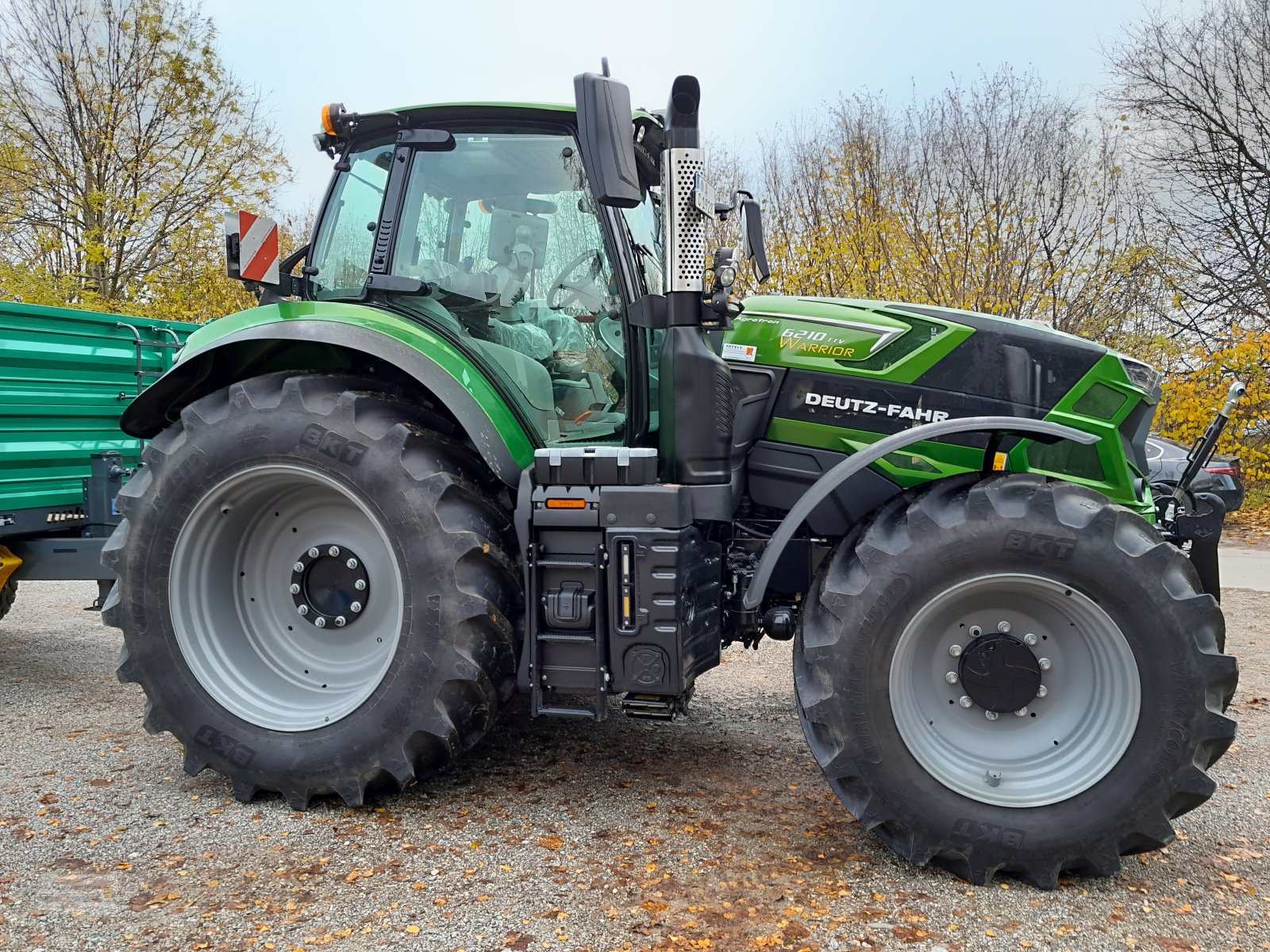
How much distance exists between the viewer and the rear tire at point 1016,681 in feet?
9.46

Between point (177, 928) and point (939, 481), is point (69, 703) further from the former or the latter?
point (939, 481)

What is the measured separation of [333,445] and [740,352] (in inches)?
60.3

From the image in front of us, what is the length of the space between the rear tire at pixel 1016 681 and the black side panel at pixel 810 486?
0.37 m

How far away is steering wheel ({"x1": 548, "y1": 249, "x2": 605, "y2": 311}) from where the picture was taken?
369 centimetres

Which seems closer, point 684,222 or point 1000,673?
point 1000,673

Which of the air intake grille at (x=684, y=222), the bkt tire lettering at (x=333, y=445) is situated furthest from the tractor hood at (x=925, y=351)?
the bkt tire lettering at (x=333, y=445)

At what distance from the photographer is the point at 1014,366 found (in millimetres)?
3480

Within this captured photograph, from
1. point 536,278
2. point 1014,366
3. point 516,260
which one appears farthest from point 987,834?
point 516,260

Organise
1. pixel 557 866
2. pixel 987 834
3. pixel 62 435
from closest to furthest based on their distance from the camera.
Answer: pixel 987 834, pixel 557 866, pixel 62 435

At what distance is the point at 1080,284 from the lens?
566 inches

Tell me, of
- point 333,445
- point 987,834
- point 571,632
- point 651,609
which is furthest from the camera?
point 333,445

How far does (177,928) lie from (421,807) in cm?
98

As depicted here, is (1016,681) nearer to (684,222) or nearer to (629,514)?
(629,514)

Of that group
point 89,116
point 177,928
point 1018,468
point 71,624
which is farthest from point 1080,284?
point 89,116
